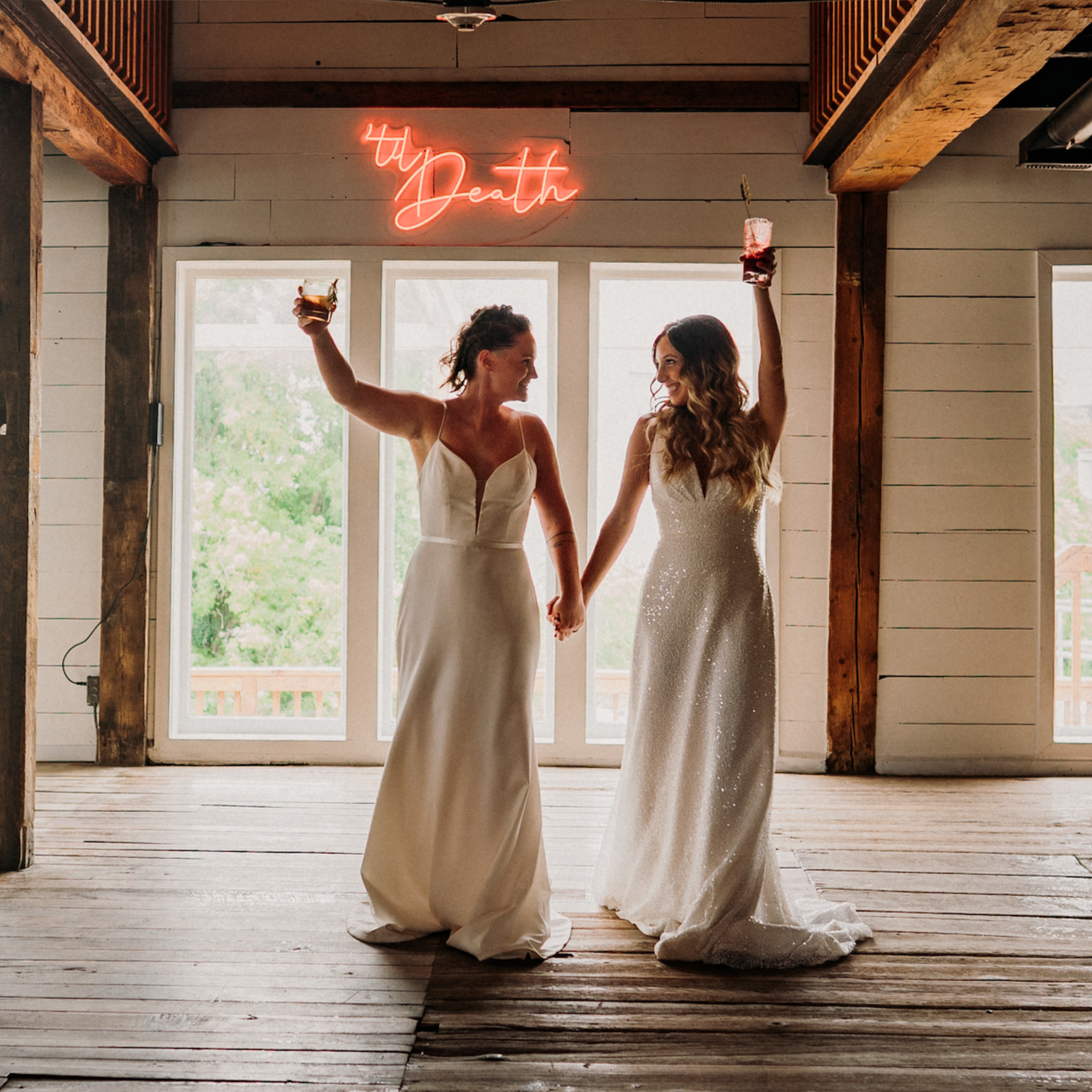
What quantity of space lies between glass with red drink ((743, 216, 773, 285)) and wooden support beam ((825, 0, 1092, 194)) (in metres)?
1.11

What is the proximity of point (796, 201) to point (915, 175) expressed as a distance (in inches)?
22.5

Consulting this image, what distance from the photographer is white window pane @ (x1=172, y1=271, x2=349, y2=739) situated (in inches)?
175

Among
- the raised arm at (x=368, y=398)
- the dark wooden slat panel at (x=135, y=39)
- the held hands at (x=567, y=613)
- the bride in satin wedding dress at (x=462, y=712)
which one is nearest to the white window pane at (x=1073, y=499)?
the held hands at (x=567, y=613)

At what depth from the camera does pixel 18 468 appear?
2982mm

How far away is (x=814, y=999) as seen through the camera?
2.15 m

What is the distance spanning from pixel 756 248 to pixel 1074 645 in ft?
10.4

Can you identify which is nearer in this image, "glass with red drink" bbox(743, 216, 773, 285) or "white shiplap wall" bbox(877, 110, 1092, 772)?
"glass with red drink" bbox(743, 216, 773, 285)

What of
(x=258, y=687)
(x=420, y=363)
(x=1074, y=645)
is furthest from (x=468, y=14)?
(x=1074, y=645)

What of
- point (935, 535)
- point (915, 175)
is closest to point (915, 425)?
point (935, 535)

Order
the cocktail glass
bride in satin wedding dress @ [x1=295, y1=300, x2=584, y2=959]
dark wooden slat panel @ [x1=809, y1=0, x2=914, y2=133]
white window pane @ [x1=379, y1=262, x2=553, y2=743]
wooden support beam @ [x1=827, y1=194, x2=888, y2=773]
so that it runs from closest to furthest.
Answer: the cocktail glass < bride in satin wedding dress @ [x1=295, y1=300, x2=584, y2=959] < dark wooden slat panel @ [x1=809, y1=0, x2=914, y2=133] < wooden support beam @ [x1=827, y1=194, x2=888, y2=773] < white window pane @ [x1=379, y1=262, x2=553, y2=743]

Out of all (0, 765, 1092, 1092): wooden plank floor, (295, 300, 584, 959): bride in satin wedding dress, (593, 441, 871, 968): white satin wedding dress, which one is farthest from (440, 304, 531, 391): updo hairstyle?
(0, 765, 1092, 1092): wooden plank floor

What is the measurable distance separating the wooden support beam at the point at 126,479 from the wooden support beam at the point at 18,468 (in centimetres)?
127

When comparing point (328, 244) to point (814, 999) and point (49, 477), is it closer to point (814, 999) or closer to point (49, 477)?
point (49, 477)

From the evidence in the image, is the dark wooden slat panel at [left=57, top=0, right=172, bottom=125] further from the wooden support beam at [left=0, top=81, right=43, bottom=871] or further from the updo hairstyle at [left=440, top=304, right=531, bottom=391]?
the updo hairstyle at [left=440, top=304, right=531, bottom=391]
